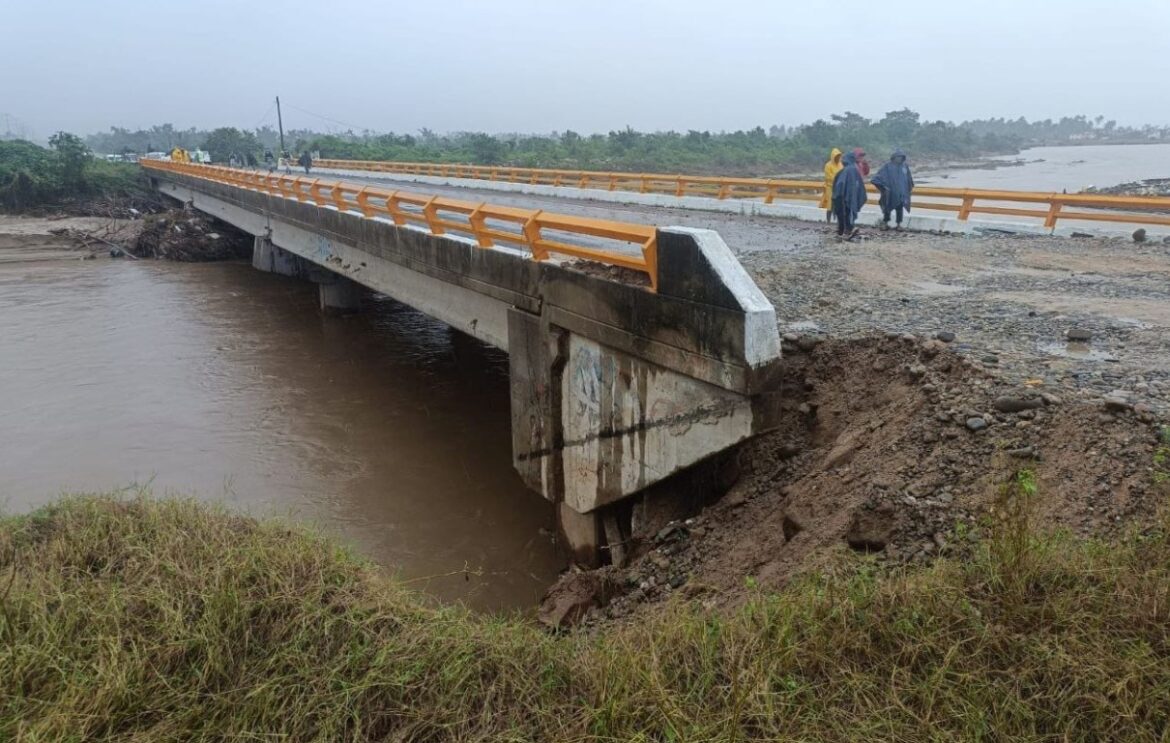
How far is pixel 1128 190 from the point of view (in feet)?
89.4

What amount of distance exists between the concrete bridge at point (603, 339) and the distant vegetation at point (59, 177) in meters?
37.3

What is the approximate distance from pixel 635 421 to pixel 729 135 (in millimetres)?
71750

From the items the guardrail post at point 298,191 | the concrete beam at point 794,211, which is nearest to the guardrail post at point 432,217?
the guardrail post at point 298,191

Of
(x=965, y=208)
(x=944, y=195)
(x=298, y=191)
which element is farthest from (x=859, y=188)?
(x=298, y=191)

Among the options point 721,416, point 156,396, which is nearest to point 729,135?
point 156,396

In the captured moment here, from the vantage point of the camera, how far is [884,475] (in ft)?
15.5

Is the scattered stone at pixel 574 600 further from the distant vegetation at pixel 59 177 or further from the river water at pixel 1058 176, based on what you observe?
the distant vegetation at pixel 59 177

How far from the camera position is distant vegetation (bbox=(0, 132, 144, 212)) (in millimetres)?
38031

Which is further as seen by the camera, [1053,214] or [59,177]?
[59,177]

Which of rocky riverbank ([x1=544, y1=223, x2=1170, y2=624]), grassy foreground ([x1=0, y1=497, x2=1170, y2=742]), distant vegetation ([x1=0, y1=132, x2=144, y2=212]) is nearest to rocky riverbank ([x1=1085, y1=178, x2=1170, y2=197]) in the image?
rocky riverbank ([x1=544, y1=223, x2=1170, y2=624])

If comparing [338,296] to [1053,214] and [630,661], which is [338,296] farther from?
[630,661]

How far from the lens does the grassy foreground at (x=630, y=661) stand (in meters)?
2.97

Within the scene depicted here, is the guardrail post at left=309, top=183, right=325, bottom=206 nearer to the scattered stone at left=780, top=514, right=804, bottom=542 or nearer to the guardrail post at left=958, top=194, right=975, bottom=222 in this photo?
the guardrail post at left=958, top=194, right=975, bottom=222

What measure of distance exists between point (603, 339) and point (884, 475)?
296 cm
